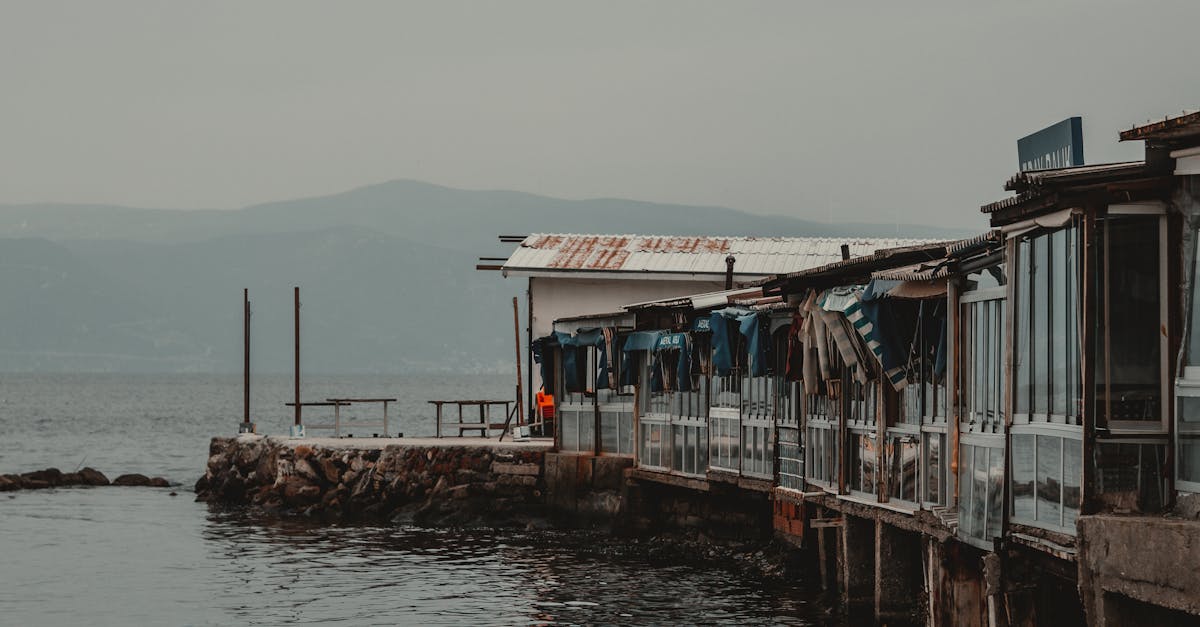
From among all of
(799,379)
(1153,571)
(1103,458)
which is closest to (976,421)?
(1103,458)

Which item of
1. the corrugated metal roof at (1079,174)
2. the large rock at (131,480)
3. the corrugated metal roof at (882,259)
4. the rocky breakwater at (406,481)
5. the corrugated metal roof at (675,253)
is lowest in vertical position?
the large rock at (131,480)

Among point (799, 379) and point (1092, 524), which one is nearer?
point (1092, 524)

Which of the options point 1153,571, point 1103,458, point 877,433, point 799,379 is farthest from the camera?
point 799,379

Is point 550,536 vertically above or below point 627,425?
below

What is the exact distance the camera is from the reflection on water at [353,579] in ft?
89.9

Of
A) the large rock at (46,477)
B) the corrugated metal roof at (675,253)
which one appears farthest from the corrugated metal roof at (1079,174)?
the large rock at (46,477)

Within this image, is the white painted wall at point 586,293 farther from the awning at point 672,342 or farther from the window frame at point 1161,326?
the window frame at point 1161,326

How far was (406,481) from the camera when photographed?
42.0 metres

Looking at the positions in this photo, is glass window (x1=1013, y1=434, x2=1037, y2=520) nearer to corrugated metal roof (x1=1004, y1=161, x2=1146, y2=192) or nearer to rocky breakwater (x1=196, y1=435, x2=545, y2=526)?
corrugated metal roof (x1=1004, y1=161, x2=1146, y2=192)

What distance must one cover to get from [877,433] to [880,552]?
1675 mm

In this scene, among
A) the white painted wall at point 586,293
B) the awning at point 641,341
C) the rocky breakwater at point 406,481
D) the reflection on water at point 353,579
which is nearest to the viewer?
the reflection on water at point 353,579

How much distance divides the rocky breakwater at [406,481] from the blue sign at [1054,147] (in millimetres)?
25036

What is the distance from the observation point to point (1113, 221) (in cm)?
1363

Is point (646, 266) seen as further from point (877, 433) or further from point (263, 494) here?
point (877, 433)
